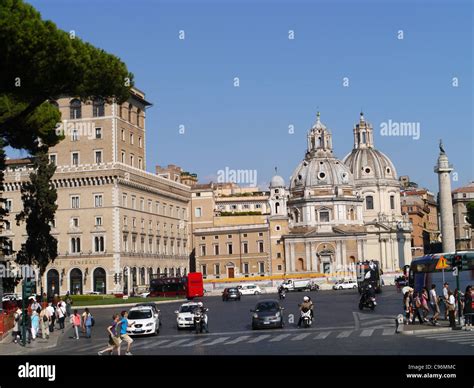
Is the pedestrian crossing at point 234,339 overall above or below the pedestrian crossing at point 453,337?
below

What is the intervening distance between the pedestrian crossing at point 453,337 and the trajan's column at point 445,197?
50156mm

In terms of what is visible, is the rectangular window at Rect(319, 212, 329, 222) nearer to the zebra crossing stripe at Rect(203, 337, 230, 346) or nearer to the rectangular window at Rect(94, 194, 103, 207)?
the rectangular window at Rect(94, 194, 103, 207)

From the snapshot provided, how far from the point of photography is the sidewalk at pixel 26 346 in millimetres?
27625

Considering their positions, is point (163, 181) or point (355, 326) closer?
point (355, 326)

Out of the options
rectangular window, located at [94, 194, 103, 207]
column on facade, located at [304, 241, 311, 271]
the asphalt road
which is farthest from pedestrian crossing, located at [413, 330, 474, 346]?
column on facade, located at [304, 241, 311, 271]

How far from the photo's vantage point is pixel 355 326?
31.9m

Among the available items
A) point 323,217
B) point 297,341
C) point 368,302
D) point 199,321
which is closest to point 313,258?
point 323,217

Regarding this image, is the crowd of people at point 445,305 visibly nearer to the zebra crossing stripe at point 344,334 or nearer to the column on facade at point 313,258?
the zebra crossing stripe at point 344,334

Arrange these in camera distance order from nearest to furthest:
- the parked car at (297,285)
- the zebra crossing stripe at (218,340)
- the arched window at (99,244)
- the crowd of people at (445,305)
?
the zebra crossing stripe at (218,340) < the crowd of people at (445,305) < the arched window at (99,244) < the parked car at (297,285)

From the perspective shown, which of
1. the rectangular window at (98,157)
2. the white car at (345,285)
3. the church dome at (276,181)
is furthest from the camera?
the church dome at (276,181)

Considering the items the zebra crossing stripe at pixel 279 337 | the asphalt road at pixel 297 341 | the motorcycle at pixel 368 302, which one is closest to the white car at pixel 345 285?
the motorcycle at pixel 368 302
